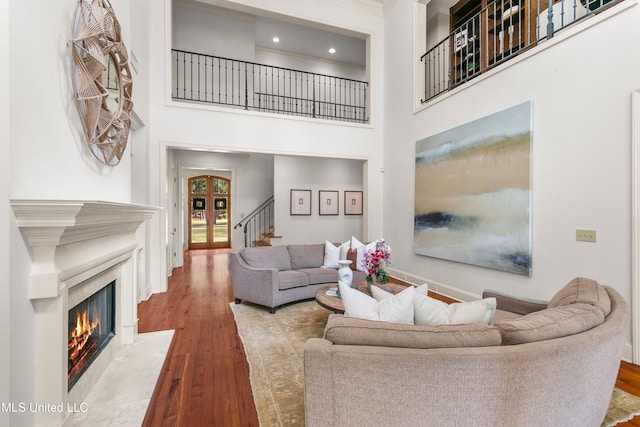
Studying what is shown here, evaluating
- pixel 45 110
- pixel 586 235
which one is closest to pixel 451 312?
pixel 586 235

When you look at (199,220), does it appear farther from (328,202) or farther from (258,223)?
(328,202)

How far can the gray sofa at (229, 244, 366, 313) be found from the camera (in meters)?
3.76

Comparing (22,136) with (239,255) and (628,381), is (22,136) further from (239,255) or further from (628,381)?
(628,381)

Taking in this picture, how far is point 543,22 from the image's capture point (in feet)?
11.2

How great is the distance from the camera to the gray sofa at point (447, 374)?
3.57ft

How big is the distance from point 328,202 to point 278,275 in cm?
442

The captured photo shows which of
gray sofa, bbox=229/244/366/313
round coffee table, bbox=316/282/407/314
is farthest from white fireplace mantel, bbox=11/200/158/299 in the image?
gray sofa, bbox=229/244/366/313

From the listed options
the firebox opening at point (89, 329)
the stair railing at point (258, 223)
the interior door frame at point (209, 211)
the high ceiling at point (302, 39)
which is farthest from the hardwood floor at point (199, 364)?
the high ceiling at point (302, 39)

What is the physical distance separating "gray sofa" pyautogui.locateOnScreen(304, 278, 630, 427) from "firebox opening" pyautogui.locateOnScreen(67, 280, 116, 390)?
1740mm

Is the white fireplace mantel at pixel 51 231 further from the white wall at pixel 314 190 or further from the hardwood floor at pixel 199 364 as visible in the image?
the white wall at pixel 314 190

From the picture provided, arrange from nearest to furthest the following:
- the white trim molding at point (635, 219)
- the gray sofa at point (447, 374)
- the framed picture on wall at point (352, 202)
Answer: the gray sofa at point (447, 374), the white trim molding at point (635, 219), the framed picture on wall at point (352, 202)

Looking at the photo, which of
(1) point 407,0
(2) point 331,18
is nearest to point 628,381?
(1) point 407,0

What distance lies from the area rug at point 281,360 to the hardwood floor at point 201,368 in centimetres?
8

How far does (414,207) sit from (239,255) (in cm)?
308
